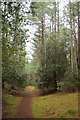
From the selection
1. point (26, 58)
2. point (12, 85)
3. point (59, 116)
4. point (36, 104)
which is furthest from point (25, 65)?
point (59, 116)

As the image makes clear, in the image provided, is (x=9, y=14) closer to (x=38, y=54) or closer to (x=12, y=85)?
(x=38, y=54)

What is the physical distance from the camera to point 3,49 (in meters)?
3.87

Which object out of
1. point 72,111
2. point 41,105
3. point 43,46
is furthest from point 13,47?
point 72,111

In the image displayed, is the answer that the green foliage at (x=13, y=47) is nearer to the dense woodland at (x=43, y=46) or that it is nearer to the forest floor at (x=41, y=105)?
the dense woodland at (x=43, y=46)

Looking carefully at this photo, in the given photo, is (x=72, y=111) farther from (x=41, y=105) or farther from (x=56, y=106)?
(x=41, y=105)

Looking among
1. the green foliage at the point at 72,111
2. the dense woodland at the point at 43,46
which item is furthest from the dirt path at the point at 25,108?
the green foliage at the point at 72,111

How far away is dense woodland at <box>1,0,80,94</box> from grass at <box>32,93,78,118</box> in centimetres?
13

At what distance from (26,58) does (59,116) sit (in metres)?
1.05

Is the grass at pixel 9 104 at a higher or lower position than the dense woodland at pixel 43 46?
lower

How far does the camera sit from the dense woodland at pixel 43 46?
3857 mm

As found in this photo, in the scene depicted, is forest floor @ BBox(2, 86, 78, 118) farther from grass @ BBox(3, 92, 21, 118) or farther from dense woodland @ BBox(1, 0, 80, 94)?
dense woodland @ BBox(1, 0, 80, 94)

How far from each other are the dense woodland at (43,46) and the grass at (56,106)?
0.42 ft

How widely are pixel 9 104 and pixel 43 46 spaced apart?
3.59ft

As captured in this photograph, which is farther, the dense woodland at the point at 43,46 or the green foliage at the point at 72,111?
the dense woodland at the point at 43,46
